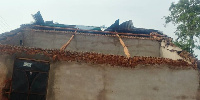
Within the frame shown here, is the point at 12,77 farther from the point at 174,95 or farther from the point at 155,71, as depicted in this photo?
the point at 174,95

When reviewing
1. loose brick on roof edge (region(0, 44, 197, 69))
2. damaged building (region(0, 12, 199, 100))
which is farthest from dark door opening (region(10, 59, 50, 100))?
loose brick on roof edge (region(0, 44, 197, 69))

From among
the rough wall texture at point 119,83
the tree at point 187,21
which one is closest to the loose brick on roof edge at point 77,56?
the rough wall texture at point 119,83

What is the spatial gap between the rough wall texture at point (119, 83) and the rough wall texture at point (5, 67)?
1.40 meters

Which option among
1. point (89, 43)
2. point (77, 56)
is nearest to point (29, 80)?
point (77, 56)

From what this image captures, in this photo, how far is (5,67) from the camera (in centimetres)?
623

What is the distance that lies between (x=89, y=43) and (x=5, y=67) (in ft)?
17.9

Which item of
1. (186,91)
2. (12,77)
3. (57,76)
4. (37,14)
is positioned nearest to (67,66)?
(57,76)

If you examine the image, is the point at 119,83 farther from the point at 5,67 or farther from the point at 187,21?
the point at 187,21

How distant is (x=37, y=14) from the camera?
12.2 m

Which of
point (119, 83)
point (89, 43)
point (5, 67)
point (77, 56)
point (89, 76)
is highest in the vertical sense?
point (89, 43)

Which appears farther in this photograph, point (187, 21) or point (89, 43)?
point (187, 21)

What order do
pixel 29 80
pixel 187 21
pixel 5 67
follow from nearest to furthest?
1. pixel 5 67
2. pixel 29 80
3. pixel 187 21

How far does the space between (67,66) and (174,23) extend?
1708 cm

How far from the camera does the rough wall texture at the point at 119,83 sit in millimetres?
6191
